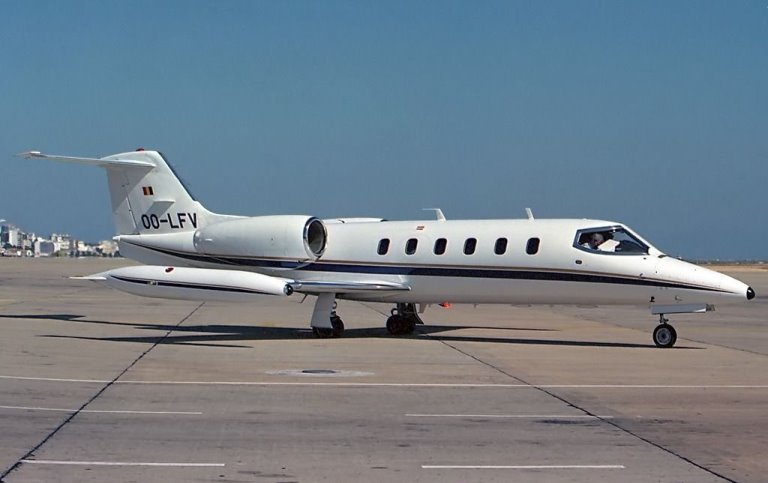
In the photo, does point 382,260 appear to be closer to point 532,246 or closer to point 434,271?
point 434,271

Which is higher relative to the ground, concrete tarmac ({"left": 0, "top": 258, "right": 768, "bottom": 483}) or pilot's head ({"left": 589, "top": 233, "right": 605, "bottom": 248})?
pilot's head ({"left": 589, "top": 233, "right": 605, "bottom": 248})

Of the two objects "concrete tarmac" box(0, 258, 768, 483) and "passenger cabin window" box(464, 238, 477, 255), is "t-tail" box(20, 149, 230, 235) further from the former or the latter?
"passenger cabin window" box(464, 238, 477, 255)

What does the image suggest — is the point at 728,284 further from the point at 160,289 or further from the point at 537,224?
the point at 160,289

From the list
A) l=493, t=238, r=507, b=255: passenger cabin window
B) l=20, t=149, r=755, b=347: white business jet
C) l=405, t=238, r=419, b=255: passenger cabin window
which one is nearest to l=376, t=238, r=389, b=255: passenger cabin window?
l=20, t=149, r=755, b=347: white business jet

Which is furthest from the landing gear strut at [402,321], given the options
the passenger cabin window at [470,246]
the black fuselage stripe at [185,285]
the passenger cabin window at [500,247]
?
the black fuselage stripe at [185,285]

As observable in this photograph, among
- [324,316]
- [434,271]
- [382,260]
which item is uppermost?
[382,260]

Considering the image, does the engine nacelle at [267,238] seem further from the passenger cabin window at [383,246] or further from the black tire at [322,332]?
the black tire at [322,332]

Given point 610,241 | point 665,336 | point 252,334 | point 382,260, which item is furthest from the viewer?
point 252,334

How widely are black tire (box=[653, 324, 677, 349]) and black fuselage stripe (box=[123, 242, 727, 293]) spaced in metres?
1.06

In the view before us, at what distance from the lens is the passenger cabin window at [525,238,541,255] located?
22688mm

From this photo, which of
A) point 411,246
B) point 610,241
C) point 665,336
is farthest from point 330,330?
point 665,336

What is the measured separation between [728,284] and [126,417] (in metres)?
12.9

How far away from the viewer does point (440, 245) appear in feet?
78.8

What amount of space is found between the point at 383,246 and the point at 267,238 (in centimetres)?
258
